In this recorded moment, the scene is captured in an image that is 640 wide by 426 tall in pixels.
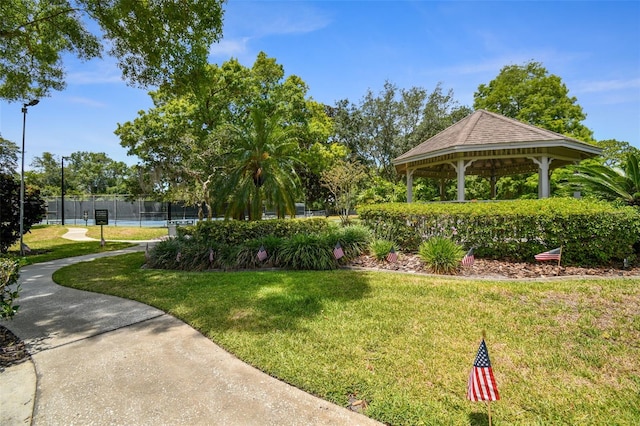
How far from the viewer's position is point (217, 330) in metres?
4.18

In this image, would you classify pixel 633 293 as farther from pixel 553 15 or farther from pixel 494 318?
pixel 553 15

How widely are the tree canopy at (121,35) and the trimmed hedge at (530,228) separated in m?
7.78

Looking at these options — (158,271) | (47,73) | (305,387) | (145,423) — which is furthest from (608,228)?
(47,73)

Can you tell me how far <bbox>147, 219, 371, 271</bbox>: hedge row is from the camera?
7848 mm

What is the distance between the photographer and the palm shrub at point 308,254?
7.69 metres

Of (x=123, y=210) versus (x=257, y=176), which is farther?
(x=123, y=210)

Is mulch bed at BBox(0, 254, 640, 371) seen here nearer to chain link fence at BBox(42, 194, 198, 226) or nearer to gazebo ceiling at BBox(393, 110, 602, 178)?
gazebo ceiling at BBox(393, 110, 602, 178)

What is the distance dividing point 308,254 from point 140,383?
5.02 m

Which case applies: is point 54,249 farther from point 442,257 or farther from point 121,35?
point 442,257

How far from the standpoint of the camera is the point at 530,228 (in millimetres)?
7070

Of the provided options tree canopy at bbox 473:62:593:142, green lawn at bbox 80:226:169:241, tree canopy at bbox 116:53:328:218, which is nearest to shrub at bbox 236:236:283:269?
tree canopy at bbox 116:53:328:218

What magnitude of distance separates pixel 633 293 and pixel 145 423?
6564mm

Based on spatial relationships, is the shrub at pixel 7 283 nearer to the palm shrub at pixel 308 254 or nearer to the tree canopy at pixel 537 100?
the palm shrub at pixel 308 254

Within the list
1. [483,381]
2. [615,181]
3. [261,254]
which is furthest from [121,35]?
[615,181]
